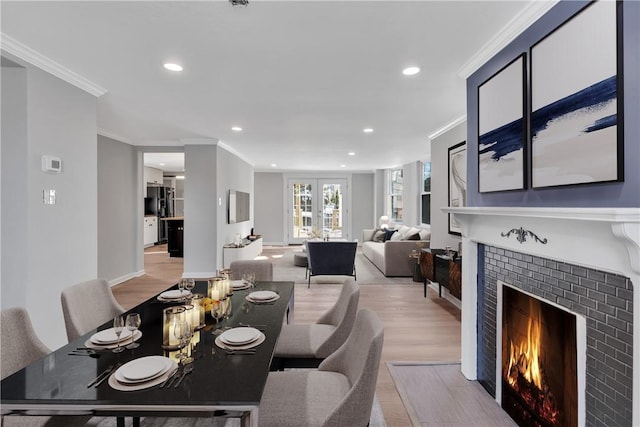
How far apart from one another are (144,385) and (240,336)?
0.46 metres

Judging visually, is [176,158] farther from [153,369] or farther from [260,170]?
[153,369]

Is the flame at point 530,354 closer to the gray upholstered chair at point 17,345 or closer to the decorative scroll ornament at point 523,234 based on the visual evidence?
the decorative scroll ornament at point 523,234

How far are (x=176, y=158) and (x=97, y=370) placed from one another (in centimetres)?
791

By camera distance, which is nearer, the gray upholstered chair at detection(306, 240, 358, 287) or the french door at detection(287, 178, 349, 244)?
the gray upholstered chair at detection(306, 240, 358, 287)

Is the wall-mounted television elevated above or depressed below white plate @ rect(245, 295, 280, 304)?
above

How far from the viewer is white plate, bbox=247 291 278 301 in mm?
2195

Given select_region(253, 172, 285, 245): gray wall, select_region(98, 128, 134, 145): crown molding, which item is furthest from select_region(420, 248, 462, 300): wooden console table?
select_region(253, 172, 285, 245): gray wall

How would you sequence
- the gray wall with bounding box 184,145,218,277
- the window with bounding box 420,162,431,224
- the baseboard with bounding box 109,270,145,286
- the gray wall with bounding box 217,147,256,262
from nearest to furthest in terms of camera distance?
the baseboard with bounding box 109,270,145,286
the gray wall with bounding box 184,145,218,277
the gray wall with bounding box 217,147,256,262
the window with bounding box 420,162,431,224

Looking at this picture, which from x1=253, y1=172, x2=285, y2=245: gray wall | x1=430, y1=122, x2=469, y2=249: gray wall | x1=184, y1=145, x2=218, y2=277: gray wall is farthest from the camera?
x1=253, y1=172, x2=285, y2=245: gray wall

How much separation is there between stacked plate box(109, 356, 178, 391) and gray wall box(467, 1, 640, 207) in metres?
1.88

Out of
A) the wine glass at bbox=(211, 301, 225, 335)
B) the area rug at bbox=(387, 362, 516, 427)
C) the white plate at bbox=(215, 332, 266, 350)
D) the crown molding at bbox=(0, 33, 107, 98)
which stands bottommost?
the area rug at bbox=(387, 362, 516, 427)

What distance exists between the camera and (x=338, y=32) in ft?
6.98

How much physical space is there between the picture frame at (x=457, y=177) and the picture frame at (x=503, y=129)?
70.0 inches

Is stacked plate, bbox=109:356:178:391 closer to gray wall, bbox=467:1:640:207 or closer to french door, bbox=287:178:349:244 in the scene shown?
gray wall, bbox=467:1:640:207
